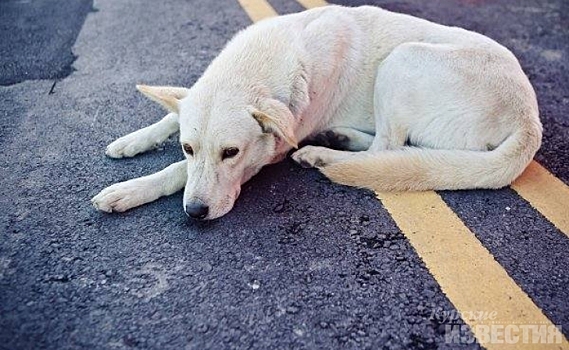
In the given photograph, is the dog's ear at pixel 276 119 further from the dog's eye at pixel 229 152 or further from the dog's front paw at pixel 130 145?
the dog's front paw at pixel 130 145

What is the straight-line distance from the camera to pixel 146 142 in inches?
114

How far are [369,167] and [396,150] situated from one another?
0.65 feet

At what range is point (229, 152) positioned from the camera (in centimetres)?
241

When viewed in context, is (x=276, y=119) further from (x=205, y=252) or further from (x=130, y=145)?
(x=130, y=145)

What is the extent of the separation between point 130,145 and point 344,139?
3.83 ft

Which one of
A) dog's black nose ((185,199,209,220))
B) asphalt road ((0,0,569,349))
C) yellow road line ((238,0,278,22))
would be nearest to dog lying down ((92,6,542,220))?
dog's black nose ((185,199,209,220))

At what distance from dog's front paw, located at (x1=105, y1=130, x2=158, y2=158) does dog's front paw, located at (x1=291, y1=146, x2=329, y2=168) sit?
772 millimetres

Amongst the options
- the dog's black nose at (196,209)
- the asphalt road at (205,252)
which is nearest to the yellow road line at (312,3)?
the asphalt road at (205,252)

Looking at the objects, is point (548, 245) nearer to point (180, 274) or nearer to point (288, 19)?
point (180, 274)

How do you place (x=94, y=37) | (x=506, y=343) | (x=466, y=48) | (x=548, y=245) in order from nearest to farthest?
(x=506, y=343)
(x=548, y=245)
(x=466, y=48)
(x=94, y=37)

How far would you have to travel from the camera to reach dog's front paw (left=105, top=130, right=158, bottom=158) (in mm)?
2838

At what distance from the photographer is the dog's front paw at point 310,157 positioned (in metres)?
2.82

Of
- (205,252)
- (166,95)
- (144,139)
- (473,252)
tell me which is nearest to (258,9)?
(144,139)

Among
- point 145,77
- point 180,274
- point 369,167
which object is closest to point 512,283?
point 369,167
